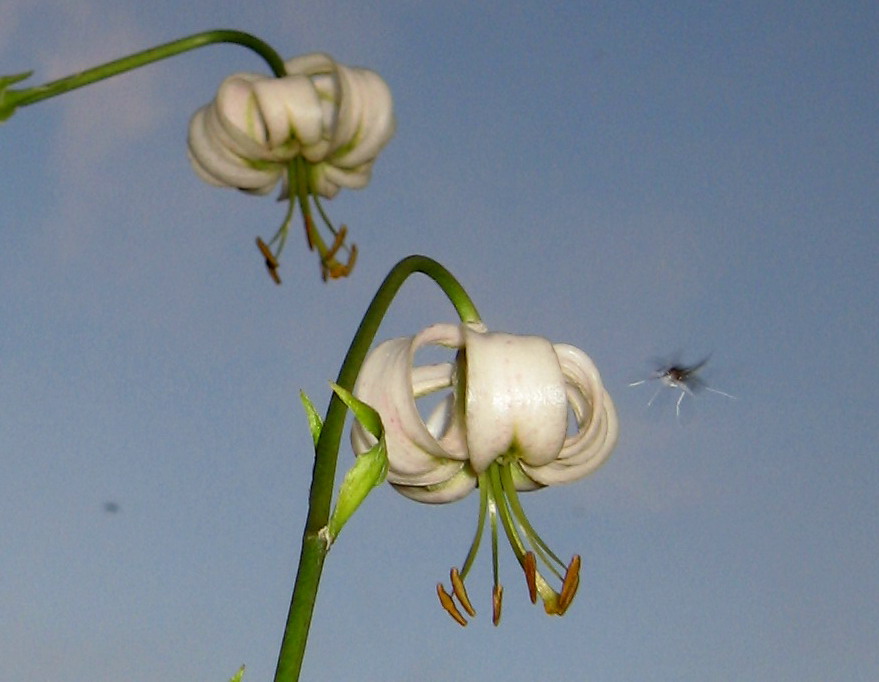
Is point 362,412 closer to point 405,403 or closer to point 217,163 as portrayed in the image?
point 405,403

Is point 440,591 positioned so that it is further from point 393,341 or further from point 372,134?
point 372,134

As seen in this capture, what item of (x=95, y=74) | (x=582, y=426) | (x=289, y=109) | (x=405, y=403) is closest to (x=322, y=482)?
(x=405, y=403)

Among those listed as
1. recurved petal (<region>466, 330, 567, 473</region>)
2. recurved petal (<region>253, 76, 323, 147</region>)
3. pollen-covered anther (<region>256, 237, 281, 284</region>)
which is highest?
recurved petal (<region>253, 76, 323, 147</region>)

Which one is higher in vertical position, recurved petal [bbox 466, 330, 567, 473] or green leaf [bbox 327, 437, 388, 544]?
recurved petal [bbox 466, 330, 567, 473]

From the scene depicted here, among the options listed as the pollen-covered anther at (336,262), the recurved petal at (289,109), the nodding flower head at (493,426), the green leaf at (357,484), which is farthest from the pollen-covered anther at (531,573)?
the recurved petal at (289,109)

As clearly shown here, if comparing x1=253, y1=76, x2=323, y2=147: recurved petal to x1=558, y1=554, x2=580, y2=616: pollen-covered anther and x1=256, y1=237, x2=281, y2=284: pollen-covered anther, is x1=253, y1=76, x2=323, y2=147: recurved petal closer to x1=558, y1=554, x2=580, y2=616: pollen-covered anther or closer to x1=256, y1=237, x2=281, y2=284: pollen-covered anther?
x1=256, y1=237, x2=281, y2=284: pollen-covered anther

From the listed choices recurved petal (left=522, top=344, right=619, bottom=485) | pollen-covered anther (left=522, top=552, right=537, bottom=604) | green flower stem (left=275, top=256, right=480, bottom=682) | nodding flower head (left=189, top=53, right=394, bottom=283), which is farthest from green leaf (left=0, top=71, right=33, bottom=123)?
pollen-covered anther (left=522, top=552, right=537, bottom=604)
